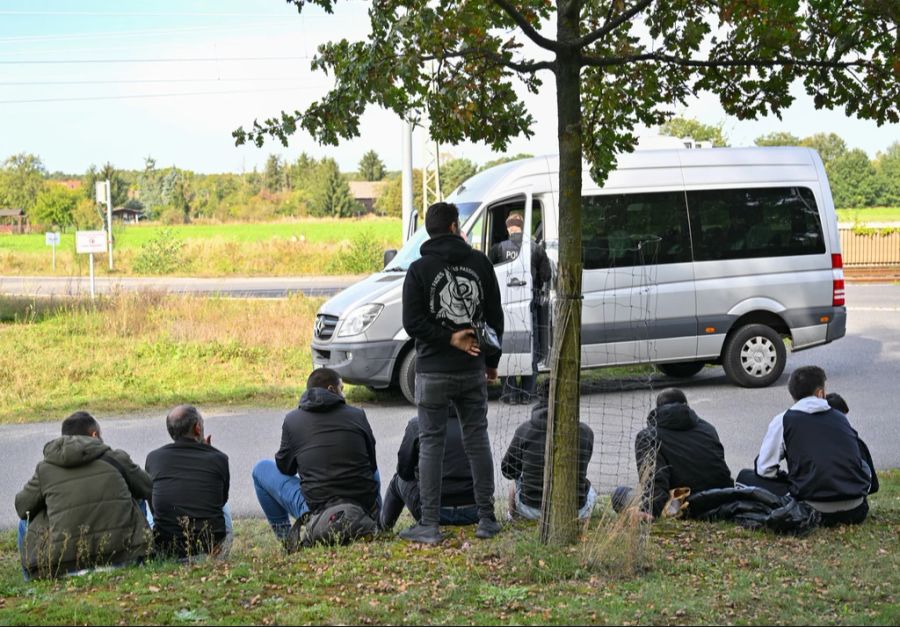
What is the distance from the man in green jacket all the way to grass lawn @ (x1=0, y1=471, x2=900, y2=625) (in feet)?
0.54

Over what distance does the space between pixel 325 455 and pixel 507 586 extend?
1.77 m

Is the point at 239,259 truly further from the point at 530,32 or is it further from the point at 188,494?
the point at 530,32

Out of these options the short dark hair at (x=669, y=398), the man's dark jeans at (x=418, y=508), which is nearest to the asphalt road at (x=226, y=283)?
the man's dark jeans at (x=418, y=508)

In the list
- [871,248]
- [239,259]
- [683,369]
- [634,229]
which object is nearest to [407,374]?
[634,229]

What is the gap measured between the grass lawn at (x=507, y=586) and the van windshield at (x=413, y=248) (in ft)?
21.7

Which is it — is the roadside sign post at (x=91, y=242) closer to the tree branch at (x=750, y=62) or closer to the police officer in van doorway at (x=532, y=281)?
the police officer in van doorway at (x=532, y=281)

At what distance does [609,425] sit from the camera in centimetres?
1122

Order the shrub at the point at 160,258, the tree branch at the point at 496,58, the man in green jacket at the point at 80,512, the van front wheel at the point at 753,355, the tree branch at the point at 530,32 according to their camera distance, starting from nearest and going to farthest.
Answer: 1. the tree branch at the point at 530,32
2. the man in green jacket at the point at 80,512
3. the tree branch at the point at 496,58
4. the van front wheel at the point at 753,355
5. the shrub at the point at 160,258

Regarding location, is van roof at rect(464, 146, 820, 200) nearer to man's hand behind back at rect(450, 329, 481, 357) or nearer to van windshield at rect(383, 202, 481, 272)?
van windshield at rect(383, 202, 481, 272)

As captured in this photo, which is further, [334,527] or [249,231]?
[249,231]

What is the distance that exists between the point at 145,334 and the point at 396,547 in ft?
37.7

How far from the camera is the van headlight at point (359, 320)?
11.9m

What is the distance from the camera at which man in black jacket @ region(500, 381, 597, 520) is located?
6418 millimetres

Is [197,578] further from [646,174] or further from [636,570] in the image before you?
[646,174]
